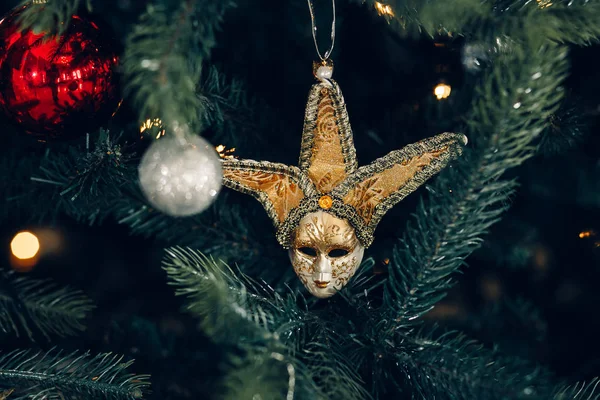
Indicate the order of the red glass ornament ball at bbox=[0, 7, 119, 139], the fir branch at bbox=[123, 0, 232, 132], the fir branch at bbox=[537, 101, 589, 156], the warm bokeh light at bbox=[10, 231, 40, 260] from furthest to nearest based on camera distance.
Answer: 1. the warm bokeh light at bbox=[10, 231, 40, 260]
2. the fir branch at bbox=[537, 101, 589, 156]
3. the red glass ornament ball at bbox=[0, 7, 119, 139]
4. the fir branch at bbox=[123, 0, 232, 132]

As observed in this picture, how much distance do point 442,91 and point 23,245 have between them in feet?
1.96

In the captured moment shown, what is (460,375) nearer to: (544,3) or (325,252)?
(325,252)

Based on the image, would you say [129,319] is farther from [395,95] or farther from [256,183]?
[395,95]

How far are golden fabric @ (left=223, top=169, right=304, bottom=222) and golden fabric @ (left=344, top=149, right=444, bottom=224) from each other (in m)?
0.06

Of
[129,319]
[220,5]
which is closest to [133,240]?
[129,319]

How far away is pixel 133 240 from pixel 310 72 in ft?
1.24

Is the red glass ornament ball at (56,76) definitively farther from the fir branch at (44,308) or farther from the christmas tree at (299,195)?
the fir branch at (44,308)

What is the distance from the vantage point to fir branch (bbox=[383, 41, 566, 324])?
1.09 ft

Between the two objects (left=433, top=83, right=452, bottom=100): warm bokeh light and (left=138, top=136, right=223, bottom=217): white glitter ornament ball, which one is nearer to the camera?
(left=138, top=136, right=223, bottom=217): white glitter ornament ball

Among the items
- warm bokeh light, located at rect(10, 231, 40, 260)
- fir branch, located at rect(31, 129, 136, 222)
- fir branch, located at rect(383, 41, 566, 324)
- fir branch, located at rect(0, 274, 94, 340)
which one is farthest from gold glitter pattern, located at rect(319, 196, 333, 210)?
warm bokeh light, located at rect(10, 231, 40, 260)

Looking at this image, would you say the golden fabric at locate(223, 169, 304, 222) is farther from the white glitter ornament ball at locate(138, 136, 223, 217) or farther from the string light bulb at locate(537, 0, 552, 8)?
the string light bulb at locate(537, 0, 552, 8)

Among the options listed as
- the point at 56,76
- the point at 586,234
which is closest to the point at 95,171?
the point at 56,76

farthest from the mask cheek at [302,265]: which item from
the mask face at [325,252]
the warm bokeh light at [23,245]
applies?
the warm bokeh light at [23,245]

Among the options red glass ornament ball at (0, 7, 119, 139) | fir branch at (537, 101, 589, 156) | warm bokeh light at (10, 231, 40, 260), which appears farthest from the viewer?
warm bokeh light at (10, 231, 40, 260)
